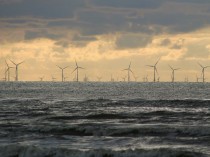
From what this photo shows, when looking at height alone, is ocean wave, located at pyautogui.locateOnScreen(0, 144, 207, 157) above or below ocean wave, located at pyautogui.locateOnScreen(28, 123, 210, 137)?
below

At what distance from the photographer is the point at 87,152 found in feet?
110

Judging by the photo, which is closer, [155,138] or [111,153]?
[111,153]

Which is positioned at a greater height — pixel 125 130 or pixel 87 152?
pixel 125 130

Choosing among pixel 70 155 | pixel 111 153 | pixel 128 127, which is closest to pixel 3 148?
pixel 70 155

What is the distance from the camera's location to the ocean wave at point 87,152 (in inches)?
1289

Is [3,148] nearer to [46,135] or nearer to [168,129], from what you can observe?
[46,135]

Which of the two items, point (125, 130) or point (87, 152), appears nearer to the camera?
point (87, 152)

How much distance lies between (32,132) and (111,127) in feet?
24.8

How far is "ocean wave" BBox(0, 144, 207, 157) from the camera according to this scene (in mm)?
32750

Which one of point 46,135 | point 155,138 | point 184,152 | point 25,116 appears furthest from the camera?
point 25,116

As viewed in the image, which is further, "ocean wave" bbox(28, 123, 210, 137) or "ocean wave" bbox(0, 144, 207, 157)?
"ocean wave" bbox(28, 123, 210, 137)

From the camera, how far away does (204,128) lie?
144 ft

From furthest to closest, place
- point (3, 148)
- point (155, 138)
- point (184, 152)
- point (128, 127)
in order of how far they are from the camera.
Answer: point (128, 127) → point (155, 138) → point (3, 148) → point (184, 152)

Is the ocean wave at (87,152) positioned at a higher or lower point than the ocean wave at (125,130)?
lower
